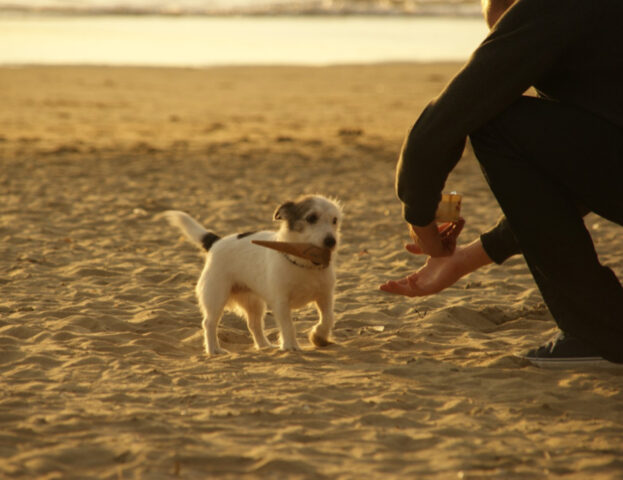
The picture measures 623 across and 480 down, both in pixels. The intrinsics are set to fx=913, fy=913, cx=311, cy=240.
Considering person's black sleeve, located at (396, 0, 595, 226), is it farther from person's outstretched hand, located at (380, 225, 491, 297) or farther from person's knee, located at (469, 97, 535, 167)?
person's outstretched hand, located at (380, 225, 491, 297)

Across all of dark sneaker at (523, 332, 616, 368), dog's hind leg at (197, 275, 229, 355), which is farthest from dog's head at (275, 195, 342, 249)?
dark sneaker at (523, 332, 616, 368)

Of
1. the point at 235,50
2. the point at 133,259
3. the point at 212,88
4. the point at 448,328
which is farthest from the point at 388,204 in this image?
the point at 235,50

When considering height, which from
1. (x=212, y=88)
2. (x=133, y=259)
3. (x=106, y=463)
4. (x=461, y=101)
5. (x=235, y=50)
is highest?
(x=235, y=50)

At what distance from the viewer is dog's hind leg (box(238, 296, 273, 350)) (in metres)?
5.97

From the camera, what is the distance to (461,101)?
3693mm

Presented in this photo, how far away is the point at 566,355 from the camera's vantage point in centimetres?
449

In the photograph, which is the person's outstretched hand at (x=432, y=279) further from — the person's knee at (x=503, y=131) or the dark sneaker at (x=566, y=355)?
the person's knee at (x=503, y=131)

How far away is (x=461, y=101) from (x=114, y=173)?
28.8 ft

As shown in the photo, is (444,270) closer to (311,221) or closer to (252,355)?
(311,221)

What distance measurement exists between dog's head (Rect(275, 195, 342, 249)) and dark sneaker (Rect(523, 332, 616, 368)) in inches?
58.3

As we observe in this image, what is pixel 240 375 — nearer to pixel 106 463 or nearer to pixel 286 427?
pixel 286 427

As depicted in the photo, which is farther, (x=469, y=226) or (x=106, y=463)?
(x=469, y=226)

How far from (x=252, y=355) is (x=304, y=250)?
69cm

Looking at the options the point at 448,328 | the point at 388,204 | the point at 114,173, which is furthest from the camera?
the point at 114,173
